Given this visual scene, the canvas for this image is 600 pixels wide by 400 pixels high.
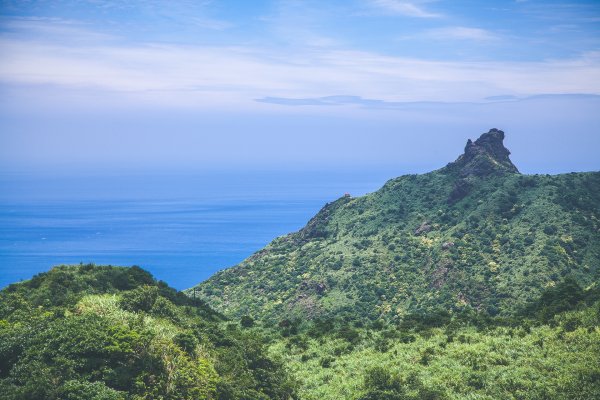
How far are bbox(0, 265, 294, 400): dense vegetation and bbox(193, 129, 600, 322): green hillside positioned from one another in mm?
37631

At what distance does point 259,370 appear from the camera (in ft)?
147

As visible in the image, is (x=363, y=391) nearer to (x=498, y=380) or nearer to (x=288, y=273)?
(x=498, y=380)

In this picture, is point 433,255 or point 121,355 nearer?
point 121,355

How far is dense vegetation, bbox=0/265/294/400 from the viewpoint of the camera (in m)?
31.1

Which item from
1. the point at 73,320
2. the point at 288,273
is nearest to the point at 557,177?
the point at 288,273

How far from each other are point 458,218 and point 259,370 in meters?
69.5

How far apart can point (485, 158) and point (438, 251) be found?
32129 millimetres

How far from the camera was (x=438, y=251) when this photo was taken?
94.9m

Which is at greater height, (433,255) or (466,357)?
(433,255)

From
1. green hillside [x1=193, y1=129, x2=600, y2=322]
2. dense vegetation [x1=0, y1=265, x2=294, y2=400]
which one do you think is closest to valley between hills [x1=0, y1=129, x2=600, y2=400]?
dense vegetation [x1=0, y1=265, x2=294, y2=400]

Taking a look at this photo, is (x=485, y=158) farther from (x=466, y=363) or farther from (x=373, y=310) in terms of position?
(x=466, y=363)

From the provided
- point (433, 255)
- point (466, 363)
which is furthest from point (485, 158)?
point (466, 363)

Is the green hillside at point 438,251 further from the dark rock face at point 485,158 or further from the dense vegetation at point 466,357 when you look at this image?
the dense vegetation at point 466,357

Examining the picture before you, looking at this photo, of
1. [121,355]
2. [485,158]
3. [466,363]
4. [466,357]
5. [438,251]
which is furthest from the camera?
[485,158]
